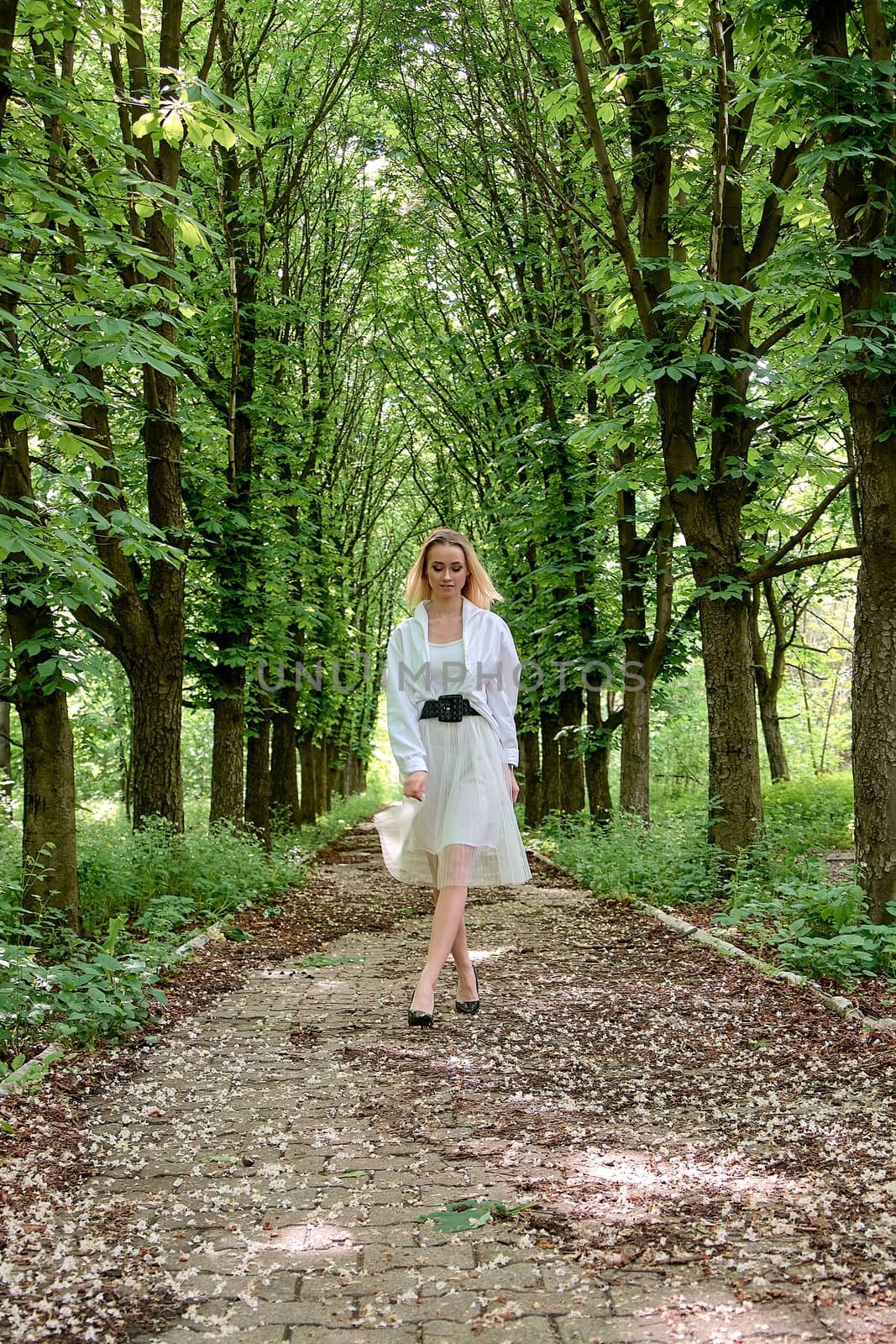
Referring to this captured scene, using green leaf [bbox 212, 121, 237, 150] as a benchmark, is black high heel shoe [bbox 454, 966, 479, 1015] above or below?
below

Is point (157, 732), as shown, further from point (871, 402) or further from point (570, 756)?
point (570, 756)

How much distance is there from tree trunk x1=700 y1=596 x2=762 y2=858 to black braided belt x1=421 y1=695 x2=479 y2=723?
4075 millimetres

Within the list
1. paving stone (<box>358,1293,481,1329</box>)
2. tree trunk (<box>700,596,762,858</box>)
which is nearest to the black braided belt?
Result: paving stone (<box>358,1293,481,1329</box>)

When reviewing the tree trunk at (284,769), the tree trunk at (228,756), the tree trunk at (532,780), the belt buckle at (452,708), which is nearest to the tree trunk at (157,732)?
the tree trunk at (228,756)

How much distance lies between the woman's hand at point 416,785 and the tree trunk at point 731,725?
4399 mm

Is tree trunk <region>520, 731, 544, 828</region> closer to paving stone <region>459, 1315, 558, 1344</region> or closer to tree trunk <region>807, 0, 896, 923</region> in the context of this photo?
tree trunk <region>807, 0, 896, 923</region>

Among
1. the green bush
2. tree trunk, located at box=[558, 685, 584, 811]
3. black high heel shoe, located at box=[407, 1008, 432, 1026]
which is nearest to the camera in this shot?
black high heel shoe, located at box=[407, 1008, 432, 1026]

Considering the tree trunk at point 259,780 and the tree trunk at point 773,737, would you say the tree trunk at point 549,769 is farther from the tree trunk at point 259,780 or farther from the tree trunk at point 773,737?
the tree trunk at point 259,780

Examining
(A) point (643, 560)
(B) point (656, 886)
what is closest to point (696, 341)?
(A) point (643, 560)

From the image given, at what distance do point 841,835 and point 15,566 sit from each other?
14.1 meters

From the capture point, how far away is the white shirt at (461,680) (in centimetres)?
573

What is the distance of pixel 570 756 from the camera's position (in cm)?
1719

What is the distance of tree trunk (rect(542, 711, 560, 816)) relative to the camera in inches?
786

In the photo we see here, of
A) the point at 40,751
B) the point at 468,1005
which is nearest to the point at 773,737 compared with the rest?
the point at 468,1005
